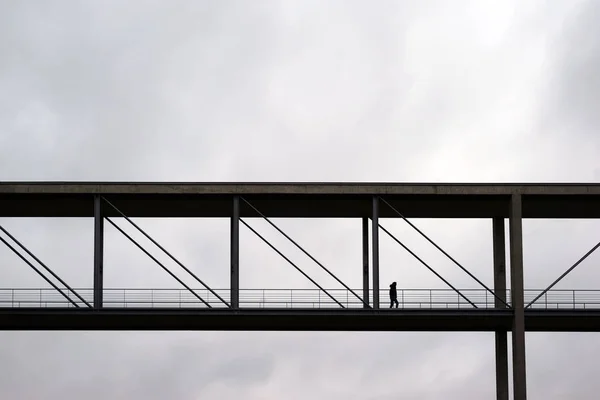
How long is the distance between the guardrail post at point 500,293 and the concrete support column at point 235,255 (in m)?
12.5

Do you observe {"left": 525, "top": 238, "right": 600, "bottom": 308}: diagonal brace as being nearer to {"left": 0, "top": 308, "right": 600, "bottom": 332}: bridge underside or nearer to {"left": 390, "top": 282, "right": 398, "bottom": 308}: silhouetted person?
{"left": 0, "top": 308, "right": 600, "bottom": 332}: bridge underside

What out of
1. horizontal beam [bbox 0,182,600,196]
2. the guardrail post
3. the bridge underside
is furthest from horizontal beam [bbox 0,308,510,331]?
horizontal beam [bbox 0,182,600,196]

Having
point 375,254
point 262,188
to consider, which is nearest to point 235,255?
point 262,188

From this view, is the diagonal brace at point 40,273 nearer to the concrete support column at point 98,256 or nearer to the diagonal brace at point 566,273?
the concrete support column at point 98,256

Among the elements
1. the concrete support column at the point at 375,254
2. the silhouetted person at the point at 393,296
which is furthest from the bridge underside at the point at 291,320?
the silhouetted person at the point at 393,296

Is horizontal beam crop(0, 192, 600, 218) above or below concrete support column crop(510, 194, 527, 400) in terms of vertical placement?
above

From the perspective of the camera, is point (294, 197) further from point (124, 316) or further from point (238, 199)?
point (124, 316)

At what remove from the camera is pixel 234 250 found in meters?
52.8

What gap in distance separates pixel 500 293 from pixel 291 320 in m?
10.8

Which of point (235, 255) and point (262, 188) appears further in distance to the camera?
point (235, 255)

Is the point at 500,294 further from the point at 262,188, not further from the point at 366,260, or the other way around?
the point at 262,188

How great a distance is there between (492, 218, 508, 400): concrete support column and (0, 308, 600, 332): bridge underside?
909mm

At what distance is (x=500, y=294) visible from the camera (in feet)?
188

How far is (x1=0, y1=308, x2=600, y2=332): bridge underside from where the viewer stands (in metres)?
52.1
